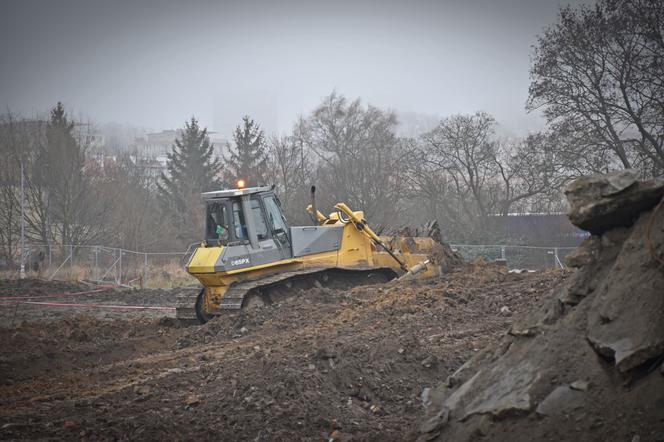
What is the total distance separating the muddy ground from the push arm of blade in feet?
5.34

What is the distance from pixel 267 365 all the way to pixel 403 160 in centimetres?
2843

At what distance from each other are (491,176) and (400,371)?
89.3ft

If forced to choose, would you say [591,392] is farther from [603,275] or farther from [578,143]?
[578,143]

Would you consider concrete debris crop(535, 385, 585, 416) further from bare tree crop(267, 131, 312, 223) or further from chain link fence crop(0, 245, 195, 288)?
bare tree crop(267, 131, 312, 223)

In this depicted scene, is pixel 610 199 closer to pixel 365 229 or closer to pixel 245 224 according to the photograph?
pixel 245 224

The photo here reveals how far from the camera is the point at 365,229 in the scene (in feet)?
53.3

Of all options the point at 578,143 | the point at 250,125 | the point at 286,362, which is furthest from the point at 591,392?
the point at 250,125

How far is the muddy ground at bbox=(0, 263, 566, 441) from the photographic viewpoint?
6.70m

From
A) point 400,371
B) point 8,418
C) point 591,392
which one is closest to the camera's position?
point 591,392

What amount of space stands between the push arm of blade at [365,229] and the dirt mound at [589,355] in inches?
390

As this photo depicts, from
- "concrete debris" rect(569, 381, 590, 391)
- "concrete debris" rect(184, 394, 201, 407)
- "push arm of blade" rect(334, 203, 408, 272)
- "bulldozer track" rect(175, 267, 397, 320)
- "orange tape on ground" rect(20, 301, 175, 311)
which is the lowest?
"concrete debris" rect(184, 394, 201, 407)

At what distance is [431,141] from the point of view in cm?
3531

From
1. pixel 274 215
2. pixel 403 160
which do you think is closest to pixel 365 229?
pixel 274 215

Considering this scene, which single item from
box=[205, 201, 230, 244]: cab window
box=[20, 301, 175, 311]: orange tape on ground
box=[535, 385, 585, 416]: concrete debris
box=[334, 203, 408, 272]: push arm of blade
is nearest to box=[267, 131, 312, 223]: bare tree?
box=[20, 301, 175, 311]: orange tape on ground
